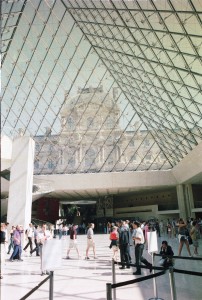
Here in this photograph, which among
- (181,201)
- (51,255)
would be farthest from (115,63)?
(51,255)

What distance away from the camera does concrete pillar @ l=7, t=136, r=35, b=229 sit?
16.6 meters

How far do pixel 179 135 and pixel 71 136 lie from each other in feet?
50.3

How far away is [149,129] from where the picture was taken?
115 ft

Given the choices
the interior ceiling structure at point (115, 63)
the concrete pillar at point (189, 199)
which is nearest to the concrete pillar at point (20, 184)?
the interior ceiling structure at point (115, 63)

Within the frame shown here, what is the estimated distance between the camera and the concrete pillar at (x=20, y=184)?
54.6ft

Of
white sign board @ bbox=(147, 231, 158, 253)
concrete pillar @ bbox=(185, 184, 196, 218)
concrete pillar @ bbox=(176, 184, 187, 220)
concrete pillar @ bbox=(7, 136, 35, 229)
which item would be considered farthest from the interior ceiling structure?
white sign board @ bbox=(147, 231, 158, 253)

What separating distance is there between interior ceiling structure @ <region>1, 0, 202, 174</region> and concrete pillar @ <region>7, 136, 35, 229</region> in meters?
6.05

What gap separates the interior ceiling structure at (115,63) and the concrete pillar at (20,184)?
A: 605 centimetres

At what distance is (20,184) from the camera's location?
16969 mm

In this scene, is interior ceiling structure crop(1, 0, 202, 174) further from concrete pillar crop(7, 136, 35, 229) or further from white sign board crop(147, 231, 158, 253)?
white sign board crop(147, 231, 158, 253)

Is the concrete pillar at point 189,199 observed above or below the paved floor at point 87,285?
above

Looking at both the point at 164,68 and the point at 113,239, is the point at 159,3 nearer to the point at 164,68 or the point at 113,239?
the point at 164,68

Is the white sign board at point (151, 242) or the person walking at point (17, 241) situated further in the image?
the person walking at point (17, 241)

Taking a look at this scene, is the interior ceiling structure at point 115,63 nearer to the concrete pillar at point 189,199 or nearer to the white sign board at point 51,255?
the concrete pillar at point 189,199
